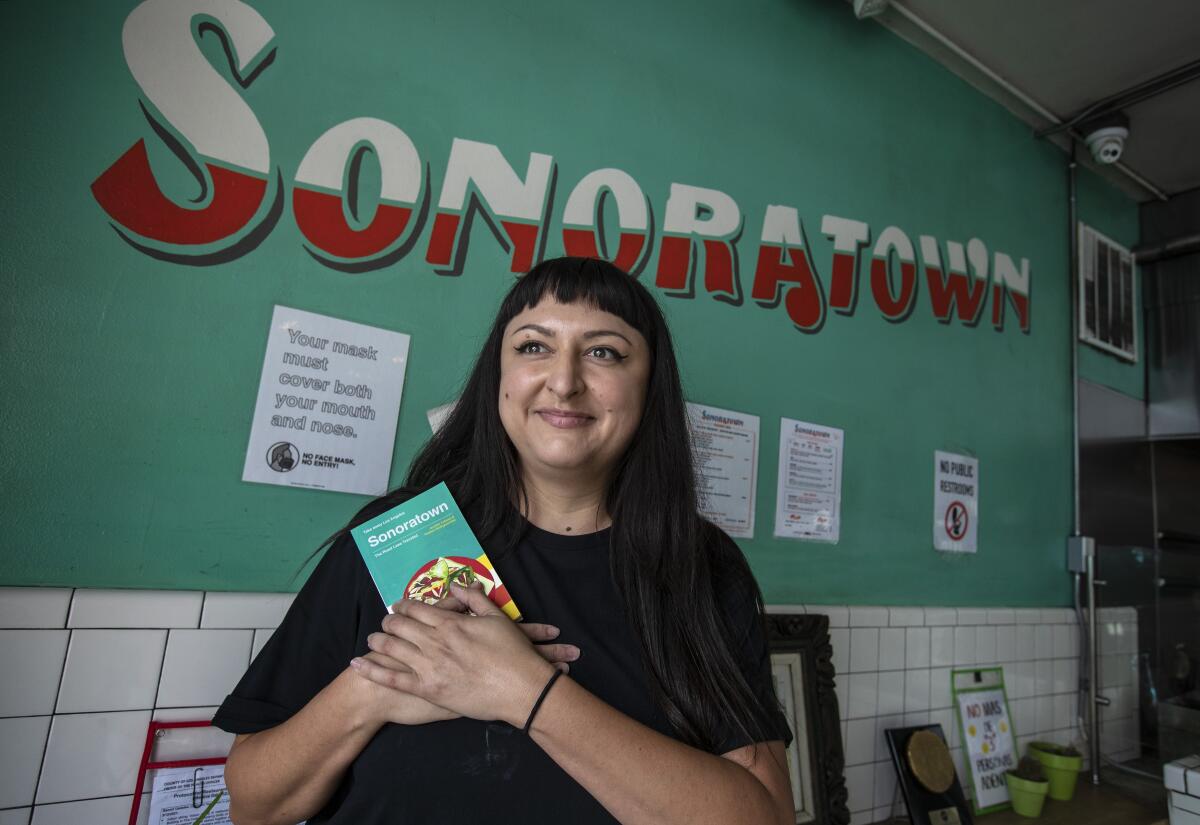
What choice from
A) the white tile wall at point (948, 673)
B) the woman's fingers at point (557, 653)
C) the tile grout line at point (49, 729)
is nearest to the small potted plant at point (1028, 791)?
the white tile wall at point (948, 673)

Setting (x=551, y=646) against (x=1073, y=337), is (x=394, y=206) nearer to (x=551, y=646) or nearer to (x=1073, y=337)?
(x=551, y=646)

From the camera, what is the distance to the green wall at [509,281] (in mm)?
1044

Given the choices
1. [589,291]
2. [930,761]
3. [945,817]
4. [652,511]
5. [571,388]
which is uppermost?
[589,291]

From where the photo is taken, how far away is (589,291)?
90 cm

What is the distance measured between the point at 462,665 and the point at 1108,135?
297cm

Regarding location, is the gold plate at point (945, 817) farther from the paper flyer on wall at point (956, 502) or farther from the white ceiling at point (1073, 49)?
the white ceiling at point (1073, 49)

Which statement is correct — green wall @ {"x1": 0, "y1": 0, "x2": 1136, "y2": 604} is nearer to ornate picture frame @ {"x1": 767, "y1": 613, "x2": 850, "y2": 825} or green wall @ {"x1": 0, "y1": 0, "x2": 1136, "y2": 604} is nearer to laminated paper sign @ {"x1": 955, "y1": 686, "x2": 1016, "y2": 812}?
ornate picture frame @ {"x1": 767, "y1": 613, "x2": 850, "y2": 825}

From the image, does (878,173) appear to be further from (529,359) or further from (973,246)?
(529,359)

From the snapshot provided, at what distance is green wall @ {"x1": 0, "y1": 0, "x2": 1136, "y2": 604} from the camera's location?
1.04 metres

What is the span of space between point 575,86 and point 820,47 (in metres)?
0.90

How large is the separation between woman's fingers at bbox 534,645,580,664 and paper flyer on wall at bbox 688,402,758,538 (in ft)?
2.84

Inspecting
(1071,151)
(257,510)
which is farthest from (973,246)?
(257,510)

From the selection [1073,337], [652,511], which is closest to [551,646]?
[652,511]

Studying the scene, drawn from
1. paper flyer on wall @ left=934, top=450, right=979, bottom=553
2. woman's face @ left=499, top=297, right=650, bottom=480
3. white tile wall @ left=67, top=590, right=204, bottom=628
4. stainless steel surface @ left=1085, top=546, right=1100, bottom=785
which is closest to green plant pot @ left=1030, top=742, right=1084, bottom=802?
stainless steel surface @ left=1085, top=546, right=1100, bottom=785
